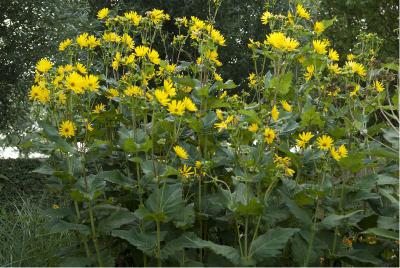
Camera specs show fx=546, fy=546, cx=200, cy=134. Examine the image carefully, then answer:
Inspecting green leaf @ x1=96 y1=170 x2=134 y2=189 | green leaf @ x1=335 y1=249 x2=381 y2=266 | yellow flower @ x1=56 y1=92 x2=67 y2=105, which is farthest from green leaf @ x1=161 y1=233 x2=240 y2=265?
yellow flower @ x1=56 y1=92 x2=67 y2=105

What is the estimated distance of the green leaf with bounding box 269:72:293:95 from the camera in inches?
102

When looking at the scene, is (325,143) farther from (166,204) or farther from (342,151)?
(166,204)

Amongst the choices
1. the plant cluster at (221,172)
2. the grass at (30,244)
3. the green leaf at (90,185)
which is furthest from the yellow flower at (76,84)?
the grass at (30,244)

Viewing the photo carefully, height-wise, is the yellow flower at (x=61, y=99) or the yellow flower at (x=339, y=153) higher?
the yellow flower at (x=61, y=99)

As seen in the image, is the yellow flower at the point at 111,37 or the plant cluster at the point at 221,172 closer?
the plant cluster at the point at 221,172

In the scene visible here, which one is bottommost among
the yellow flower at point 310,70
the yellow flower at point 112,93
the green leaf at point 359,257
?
the green leaf at point 359,257

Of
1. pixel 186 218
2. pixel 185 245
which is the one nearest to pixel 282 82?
pixel 186 218

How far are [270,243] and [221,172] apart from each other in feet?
2.16

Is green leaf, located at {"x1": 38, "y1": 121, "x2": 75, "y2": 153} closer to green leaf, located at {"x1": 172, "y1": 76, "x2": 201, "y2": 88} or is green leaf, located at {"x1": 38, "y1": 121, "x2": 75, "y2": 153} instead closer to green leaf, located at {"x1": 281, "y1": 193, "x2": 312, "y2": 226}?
green leaf, located at {"x1": 172, "y1": 76, "x2": 201, "y2": 88}

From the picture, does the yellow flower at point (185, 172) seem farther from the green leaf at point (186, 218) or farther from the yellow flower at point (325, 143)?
the yellow flower at point (325, 143)

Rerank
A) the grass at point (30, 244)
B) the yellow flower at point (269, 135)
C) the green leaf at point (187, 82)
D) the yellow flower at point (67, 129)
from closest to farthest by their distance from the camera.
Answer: the yellow flower at point (269, 135)
the yellow flower at point (67, 129)
the green leaf at point (187, 82)
the grass at point (30, 244)

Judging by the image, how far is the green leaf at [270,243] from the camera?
2262 mm

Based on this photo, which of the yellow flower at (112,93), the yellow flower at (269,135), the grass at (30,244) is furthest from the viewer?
the grass at (30,244)

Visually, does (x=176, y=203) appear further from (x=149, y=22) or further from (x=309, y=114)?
(x=149, y=22)
